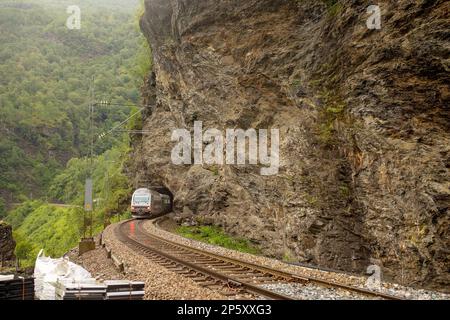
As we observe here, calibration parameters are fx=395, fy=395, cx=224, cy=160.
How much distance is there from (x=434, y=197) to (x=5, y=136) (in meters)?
140

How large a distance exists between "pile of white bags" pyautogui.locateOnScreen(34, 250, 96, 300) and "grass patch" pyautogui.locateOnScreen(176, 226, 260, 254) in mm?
12530

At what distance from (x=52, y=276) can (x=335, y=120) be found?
11.5 m

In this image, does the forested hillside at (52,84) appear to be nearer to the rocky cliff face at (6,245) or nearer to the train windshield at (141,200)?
the rocky cliff face at (6,245)

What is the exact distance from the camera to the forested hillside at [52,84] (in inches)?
4813

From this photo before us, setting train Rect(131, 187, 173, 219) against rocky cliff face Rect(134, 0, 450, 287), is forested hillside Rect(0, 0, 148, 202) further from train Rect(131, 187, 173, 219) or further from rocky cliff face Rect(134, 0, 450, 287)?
rocky cliff face Rect(134, 0, 450, 287)

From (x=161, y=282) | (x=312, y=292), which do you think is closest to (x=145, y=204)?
(x=161, y=282)

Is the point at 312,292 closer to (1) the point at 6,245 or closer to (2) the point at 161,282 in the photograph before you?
(2) the point at 161,282

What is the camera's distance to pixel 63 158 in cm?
13450

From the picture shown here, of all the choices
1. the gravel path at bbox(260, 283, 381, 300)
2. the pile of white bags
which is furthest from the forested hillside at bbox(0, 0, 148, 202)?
the gravel path at bbox(260, 283, 381, 300)

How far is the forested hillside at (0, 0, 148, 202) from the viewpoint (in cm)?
12225

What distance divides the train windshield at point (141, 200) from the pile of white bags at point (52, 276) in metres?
26.7
